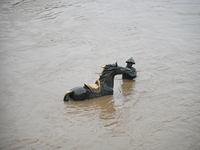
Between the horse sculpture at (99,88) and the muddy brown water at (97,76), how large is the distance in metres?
0.14

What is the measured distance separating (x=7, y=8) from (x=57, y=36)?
19.0 feet

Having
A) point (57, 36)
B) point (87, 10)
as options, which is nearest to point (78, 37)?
point (57, 36)

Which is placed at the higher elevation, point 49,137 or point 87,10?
point 87,10

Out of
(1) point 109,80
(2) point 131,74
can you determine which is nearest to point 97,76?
(2) point 131,74

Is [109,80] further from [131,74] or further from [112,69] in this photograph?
[131,74]

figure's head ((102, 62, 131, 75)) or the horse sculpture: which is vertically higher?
figure's head ((102, 62, 131, 75))

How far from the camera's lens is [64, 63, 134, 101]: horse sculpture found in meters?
6.12

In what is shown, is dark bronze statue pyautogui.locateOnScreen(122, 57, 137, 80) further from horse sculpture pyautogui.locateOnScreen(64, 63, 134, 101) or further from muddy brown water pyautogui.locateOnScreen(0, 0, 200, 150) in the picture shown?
horse sculpture pyautogui.locateOnScreen(64, 63, 134, 101)

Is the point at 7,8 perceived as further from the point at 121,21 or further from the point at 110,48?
the point at 110,48

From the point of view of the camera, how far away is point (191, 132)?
16.8ft

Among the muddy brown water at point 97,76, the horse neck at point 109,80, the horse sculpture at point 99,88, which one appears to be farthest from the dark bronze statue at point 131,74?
the horse neck at point 109,80

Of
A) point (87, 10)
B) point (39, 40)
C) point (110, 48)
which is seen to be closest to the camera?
point (110, 48)

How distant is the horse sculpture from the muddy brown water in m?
0.14

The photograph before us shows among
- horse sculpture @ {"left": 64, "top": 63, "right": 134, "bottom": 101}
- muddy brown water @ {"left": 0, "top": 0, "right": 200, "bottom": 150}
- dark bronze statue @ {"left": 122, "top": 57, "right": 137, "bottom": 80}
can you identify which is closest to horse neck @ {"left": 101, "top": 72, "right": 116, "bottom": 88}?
horse sculpture @ {"left": 64, "top": 63, "right": 134, "bottom": 101}
